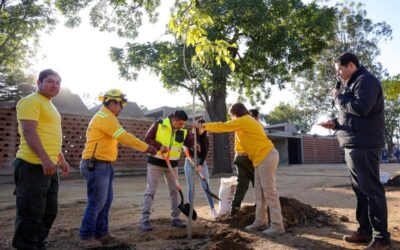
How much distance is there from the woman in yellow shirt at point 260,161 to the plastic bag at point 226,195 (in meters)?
0.90

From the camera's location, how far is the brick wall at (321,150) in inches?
1332

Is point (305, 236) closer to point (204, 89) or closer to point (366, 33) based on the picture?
point (204, 89)

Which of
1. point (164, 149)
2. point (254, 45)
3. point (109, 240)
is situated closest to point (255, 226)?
point (164, 149)

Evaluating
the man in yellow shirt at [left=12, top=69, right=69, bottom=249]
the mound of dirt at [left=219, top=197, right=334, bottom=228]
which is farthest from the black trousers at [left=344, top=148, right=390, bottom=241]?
the man in yellow shirt at [left=12, top=69, right=69, bottom=249]

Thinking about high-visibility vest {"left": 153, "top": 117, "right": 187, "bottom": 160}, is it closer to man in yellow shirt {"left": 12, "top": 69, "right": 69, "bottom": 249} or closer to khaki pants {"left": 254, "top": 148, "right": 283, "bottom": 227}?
khaki pants {"left": 254, "top": 148, "right": 283, "bottom": 227}

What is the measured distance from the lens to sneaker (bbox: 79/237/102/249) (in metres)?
3.82

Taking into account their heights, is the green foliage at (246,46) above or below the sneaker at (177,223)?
above

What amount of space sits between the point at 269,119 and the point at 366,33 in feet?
99.3

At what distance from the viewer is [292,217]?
16.6ft

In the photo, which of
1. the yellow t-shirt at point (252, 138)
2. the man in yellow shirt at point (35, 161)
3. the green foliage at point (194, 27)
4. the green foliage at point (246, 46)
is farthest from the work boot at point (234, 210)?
the green foliage at point (246, 46)

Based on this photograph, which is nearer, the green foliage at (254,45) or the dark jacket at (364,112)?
the dark jacket at (364,112)

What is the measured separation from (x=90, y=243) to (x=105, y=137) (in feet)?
3.95

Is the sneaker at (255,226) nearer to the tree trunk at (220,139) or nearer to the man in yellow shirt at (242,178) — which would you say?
the man in yellow shirt at (242,178)

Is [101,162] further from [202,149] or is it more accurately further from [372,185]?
[372,185]
